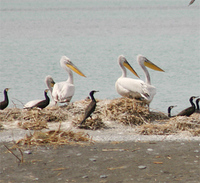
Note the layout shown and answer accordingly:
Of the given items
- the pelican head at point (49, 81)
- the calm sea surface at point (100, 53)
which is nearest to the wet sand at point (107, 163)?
the pelican head at point (49, 81)

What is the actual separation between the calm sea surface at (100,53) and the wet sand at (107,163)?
3725mm

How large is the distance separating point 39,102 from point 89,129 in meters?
1.15

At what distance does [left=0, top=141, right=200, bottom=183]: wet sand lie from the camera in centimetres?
544

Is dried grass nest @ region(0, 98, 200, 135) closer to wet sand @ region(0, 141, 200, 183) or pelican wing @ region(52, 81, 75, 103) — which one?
pelican wing @ region(52, 81, 75, 103)

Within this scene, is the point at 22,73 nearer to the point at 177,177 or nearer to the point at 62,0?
the point at 177,177

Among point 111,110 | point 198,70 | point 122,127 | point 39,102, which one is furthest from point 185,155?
point 198,70

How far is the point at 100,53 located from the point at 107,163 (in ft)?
47.7

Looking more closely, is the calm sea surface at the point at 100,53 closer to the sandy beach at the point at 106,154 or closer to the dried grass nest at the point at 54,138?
the sandy beach at the point at 106,154

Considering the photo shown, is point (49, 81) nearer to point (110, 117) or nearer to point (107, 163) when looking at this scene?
point (110, 117)

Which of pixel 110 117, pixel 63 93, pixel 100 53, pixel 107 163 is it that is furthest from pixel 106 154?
pixel 100 53

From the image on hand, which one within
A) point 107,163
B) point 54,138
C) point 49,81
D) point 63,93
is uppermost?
point 49,81

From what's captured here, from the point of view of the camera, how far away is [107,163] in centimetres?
592

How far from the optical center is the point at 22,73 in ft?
50.4

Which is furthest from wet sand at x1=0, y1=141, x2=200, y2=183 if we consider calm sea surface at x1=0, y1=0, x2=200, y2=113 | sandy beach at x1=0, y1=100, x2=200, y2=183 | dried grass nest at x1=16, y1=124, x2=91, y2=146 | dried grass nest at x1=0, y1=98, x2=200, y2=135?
calm sea surface at x1=0, y1=0, x2=200, y2=113
